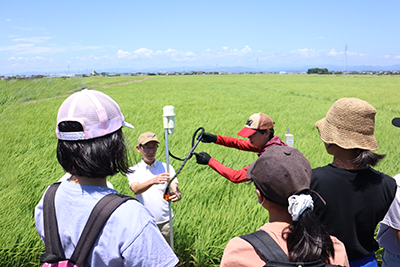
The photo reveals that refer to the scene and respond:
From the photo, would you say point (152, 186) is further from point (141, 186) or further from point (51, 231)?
point (51, 231)

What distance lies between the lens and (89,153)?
36.5 inches

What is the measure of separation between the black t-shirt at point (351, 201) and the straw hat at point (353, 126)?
15 centimetres

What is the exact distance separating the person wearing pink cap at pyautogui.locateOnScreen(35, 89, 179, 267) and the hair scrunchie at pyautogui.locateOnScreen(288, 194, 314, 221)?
427 mm

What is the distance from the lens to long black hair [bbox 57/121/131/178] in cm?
92

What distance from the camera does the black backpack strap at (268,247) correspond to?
829mm

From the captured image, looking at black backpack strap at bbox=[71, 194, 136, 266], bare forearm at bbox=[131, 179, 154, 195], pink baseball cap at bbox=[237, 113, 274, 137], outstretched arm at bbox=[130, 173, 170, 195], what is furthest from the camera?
pink baseball cap at bbox=[237, 113, 274, 137]

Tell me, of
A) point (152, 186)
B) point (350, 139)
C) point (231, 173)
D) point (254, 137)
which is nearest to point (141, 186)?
point (152, 186)

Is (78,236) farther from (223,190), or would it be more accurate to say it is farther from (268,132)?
(223,190)

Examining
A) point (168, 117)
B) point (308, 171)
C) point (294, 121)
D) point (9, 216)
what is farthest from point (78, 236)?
point (294, 121)

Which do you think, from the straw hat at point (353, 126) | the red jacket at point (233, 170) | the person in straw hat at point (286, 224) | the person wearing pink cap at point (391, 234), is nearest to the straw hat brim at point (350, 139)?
the straw hat at point (353, 126)

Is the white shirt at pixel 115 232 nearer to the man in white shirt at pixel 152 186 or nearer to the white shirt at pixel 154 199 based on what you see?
the man in white shirt at pixel 152 186

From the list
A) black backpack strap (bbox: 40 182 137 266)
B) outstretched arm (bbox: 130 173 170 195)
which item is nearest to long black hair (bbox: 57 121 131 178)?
black backpack strap (bbox: 40 182 137 266)

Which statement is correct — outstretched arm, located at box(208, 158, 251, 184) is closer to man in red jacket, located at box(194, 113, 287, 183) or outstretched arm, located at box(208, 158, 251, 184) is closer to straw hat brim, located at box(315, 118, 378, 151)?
man in red jacket, located at box(194, 113, 287, 183)

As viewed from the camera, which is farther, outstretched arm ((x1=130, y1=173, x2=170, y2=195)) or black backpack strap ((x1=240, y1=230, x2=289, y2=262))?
outstretched arm ((x1=130, y1=173, x2=170, y2=195))
